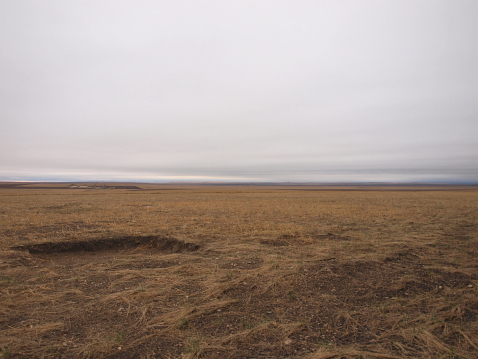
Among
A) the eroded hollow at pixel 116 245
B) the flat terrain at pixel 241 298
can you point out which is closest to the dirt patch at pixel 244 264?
the flat terrain at pixel 241 298

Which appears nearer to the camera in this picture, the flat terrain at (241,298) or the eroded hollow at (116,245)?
the flat terrain at (241,298)

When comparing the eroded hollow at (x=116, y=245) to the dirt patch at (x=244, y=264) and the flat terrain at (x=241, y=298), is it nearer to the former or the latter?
the flat terrain at (x=241, y=298)

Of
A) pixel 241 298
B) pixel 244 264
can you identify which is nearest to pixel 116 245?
pixel 244 264

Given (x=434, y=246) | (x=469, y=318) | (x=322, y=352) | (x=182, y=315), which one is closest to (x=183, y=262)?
(x=182, y=315)

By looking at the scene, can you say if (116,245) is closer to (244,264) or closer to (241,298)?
(244,264)

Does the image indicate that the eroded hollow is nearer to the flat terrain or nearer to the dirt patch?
the flat terrain

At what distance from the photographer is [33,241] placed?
10797 millimetres

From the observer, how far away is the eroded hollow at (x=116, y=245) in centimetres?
1027

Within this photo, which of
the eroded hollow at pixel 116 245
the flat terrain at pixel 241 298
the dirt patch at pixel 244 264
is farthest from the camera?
the eroded hollow at pixel 116 245

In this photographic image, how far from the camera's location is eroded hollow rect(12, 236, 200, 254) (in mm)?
10273

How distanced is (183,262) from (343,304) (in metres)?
4.85

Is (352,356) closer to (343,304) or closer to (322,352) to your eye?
(322,352)

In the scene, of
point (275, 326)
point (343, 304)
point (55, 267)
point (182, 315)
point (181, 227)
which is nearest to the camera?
point (275, 326)

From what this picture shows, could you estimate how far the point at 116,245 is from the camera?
11.2 metres
